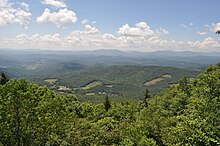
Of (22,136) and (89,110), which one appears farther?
(89,110)

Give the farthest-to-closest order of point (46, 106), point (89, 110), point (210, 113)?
1. point (89, 110)
2. point (46, 106)
3. point (210, 113)

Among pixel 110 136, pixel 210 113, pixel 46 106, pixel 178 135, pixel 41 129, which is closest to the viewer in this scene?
pixel 210 113

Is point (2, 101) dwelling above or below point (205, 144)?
above

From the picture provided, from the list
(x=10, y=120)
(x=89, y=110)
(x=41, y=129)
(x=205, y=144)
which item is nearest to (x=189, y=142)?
(x=205, y=144)

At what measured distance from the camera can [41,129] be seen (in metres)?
25.0

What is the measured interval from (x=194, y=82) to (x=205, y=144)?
7096cm

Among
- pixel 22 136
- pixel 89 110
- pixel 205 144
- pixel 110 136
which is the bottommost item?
pixel 89 110

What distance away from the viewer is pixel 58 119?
2798 cm

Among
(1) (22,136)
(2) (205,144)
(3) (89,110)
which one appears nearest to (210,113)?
(2) (205,144)

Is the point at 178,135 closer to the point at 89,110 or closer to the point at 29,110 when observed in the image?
the point at 29,110

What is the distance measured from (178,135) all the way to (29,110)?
14086 mm

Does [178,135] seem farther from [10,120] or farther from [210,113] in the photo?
[10,120]

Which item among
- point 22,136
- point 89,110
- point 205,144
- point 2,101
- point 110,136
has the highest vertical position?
point 2,101

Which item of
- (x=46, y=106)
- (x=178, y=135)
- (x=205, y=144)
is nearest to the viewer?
(x=205, y=144)
